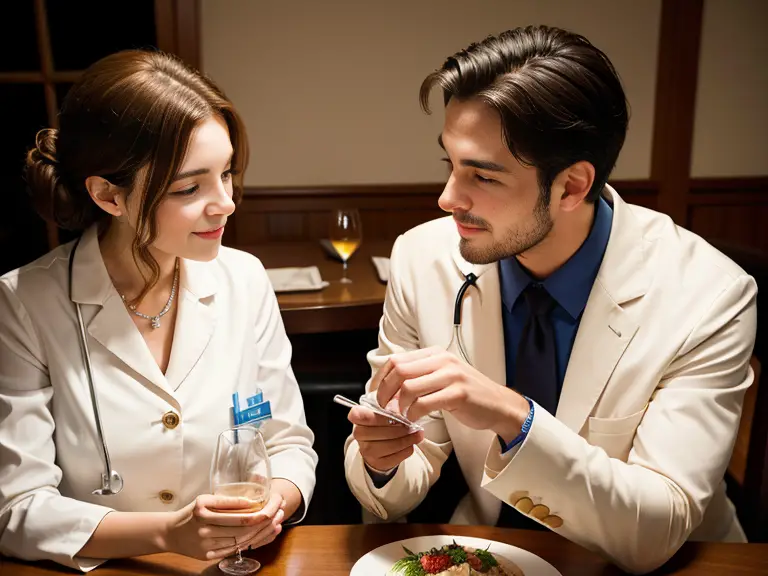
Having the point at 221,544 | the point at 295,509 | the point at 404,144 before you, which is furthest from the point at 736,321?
the point at 404,144

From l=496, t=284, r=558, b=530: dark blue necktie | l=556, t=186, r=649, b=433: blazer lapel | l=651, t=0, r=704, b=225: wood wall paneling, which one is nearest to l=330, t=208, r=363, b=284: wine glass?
l=496, t=284, r=558, b=530: dark blue necktie

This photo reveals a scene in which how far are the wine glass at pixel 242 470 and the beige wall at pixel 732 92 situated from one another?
12.5 feet

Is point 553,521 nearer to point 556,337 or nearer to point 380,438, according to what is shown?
point 380,438

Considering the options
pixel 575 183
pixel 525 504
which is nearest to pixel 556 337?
pixel 575 183

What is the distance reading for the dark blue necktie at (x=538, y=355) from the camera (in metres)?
1.76

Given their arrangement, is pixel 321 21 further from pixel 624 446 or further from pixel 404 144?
pixel 624 446

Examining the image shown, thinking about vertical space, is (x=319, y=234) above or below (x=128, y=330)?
below

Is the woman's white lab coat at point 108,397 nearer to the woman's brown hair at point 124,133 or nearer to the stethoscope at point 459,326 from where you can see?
the woman's brown hair at point 124,133

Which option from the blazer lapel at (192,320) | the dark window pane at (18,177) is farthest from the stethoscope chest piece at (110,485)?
the dark window pane at (18,177)

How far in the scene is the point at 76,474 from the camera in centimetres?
161

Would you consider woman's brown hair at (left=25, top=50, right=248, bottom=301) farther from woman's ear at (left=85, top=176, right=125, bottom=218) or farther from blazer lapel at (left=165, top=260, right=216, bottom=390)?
blazer lapel at (left=165, top=260, right=216, bottom=390)

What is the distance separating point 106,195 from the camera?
1671 mm

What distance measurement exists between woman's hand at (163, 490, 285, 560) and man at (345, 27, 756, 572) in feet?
0.87

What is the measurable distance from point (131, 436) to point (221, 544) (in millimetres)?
410
